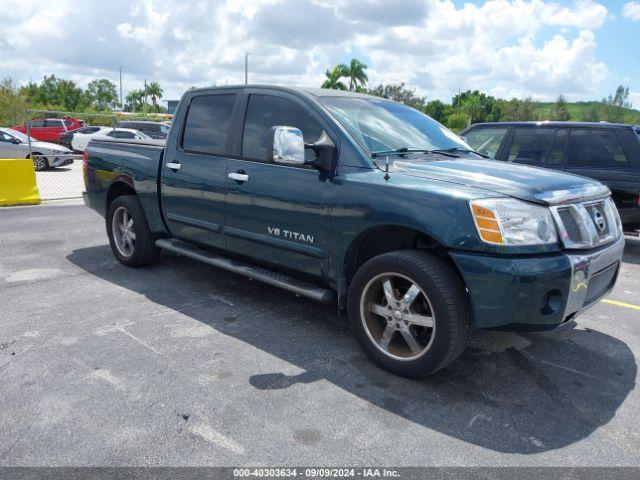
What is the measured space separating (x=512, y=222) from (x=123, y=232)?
4322mm

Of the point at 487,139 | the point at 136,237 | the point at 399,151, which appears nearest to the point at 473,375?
the point at 399,151

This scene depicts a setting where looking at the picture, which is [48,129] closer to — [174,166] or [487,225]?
[174,166]

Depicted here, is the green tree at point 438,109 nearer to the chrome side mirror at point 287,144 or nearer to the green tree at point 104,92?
the green tree at point 104,92

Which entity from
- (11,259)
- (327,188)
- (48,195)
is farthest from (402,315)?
(48,195)

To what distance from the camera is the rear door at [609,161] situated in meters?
6.86

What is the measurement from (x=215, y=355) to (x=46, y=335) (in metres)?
1.35

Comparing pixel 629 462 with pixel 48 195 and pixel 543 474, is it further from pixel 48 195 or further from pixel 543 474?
pixel 48 195

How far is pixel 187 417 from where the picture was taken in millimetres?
2906

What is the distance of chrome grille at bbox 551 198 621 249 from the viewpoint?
310cm

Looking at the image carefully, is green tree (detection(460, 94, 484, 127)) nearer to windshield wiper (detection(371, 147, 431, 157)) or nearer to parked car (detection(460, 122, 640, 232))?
parked car (detection(460, 122, 640, 232))

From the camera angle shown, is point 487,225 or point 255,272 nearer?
point 487,225

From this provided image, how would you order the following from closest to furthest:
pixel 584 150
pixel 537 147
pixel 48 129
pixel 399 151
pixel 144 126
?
1. pixel 399 151
2. pixel 584 150
3. pixel 537 147
4. pixel 144 126
5. pixel 48 129

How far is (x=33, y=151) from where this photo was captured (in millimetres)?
17062

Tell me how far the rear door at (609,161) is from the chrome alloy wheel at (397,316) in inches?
189
